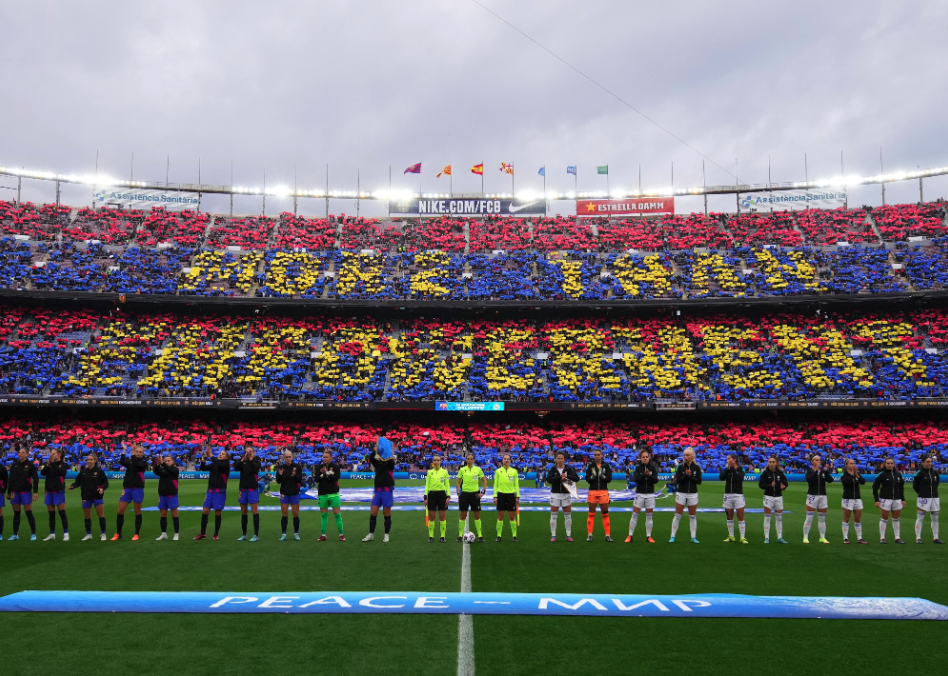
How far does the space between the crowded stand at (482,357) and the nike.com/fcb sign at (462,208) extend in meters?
15.0

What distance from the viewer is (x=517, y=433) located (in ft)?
126

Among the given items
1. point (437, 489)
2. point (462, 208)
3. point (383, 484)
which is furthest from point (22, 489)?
point (462, 208)

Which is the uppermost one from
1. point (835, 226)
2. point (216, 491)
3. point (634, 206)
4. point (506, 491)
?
point (634, 206)

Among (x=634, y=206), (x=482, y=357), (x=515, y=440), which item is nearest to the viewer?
(x=515, y=440)

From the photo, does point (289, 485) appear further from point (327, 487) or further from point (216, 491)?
point (216, 491)

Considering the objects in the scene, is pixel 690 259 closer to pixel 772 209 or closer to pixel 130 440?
pixel 772 209

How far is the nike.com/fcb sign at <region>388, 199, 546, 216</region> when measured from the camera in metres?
56.3

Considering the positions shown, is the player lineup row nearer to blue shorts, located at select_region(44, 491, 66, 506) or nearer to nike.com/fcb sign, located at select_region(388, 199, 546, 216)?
blue shorts, located at select_region(44, 491, 66, 506)

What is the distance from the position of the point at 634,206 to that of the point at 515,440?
29582 millimetres

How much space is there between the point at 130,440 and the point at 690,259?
4169cm

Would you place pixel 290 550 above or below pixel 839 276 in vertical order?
below

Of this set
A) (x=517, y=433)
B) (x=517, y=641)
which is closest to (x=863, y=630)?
(x=517, y=641)

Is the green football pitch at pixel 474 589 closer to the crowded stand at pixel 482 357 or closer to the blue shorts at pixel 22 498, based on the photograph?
the blue shorts at pixel 22 498

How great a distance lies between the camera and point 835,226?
5125 cm
